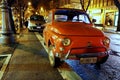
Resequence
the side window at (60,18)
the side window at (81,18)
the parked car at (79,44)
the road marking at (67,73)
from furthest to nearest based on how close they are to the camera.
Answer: the side window at (81,18), the side window at (60,18), the parked car at (79,44), the road marking at (67,73)

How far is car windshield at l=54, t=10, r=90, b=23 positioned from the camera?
7.81 meters

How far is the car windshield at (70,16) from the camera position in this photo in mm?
7809

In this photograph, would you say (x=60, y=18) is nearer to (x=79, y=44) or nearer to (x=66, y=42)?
(x=66, y=42)

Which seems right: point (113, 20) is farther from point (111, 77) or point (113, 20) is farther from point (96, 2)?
point (111, 77)

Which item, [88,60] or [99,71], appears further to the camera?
[99,71]

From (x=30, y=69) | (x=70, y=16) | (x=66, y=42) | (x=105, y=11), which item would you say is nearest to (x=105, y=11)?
(x=105, y=11)

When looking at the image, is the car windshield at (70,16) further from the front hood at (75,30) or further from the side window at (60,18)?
the front hood at (75,30)

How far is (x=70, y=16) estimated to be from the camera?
312 inches

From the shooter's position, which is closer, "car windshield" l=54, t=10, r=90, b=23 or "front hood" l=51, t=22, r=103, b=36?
"front hood" l=51, t=22, r=103, b=36

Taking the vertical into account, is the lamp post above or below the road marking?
above

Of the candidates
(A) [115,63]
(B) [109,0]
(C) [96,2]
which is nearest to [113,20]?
(B) [109,0]

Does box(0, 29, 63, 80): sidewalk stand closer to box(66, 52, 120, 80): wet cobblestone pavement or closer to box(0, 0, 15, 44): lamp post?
box(66, 52, 120, 80): wet cobblestone pavement

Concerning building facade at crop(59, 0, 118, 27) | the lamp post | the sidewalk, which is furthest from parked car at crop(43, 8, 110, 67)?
building facade at crop(59, 0, 118, 27)

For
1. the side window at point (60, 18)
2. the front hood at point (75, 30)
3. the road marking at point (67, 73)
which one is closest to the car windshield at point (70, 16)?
the side window at point (60, 18)
